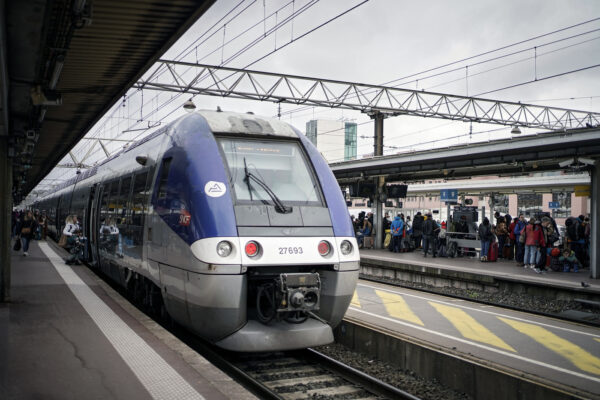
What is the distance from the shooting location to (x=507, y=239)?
19797 mm

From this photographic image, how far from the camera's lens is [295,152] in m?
7.57

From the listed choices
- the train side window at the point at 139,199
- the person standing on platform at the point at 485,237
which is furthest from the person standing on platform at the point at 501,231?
the train side window at the point at 139,199

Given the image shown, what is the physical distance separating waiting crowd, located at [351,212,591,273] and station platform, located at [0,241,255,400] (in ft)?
39.5

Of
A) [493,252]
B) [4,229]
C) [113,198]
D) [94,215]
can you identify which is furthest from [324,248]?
[493,252]

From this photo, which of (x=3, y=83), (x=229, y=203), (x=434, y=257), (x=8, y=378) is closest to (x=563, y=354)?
(x=229, y=203)

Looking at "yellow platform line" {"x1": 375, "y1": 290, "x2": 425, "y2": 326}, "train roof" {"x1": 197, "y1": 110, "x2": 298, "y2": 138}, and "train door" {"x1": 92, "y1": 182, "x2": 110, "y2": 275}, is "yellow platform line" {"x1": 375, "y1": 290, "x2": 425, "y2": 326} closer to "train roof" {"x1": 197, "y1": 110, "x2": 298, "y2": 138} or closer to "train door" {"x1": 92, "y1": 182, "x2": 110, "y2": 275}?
"train roof" {"x1": 197, "y1": 110, "x2": 298, "y2": 138}

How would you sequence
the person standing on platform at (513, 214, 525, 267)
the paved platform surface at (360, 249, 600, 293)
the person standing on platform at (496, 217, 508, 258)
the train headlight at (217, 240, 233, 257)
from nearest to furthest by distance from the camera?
the train headlight at (217, 240, 233, 257) → the paved platform surface at (360, 249, 600, 293) → the person standing on platform at (513, 214, 525, 267) → the person standing on platform at (496, 217, 508, 258)

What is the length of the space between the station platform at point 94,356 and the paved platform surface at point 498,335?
339cm

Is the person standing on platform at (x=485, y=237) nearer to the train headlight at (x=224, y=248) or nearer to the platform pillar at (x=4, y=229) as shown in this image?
the train headlight at (x=224, y=248)

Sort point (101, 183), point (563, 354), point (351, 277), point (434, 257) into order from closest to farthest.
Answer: point (351, 277)
point (563, 354)
point (101, 183)
point (434, 257)

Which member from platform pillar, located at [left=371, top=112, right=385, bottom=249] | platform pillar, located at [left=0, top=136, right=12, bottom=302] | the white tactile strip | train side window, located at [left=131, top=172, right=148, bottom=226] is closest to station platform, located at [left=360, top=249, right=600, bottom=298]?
platform pillar, located at [left=371, top=112, right=385, bottom=249]

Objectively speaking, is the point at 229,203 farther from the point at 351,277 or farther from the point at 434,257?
the point at 434,257

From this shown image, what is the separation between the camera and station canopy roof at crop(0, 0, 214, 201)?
5722 mm

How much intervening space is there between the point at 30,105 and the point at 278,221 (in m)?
5.83
